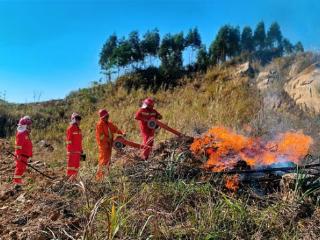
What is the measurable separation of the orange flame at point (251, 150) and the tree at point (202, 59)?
1883 cm

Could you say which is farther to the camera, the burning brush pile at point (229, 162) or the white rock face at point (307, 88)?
the white rock face at point (307, 88)

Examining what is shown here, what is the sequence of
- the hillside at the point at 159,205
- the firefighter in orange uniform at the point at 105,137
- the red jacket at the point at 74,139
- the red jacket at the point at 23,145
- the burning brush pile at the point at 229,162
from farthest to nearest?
the red jacket at the point at 23,145, the red jacket at the point at 74,139, the firefighter in orange uniform at the point at 105,137, the burning brush pile at the point at 229,162, the hillside at the point at 159,205

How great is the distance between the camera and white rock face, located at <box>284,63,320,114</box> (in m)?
15.2

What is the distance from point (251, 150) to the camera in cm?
848

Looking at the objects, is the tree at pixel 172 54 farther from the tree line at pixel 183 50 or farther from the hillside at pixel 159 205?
the hillside at pixel 159 205

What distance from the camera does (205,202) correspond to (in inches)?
231

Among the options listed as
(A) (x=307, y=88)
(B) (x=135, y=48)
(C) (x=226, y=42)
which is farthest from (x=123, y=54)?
(A) (x=307, y=88)

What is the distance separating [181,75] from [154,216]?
22165mm

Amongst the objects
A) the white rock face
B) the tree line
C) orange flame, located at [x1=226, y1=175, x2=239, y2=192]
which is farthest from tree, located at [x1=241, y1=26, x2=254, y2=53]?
orange flame, located at [x1=226, y1=175, x2=239, y2=192]

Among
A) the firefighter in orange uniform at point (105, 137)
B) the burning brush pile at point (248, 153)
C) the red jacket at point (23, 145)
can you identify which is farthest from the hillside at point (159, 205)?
the firefighter in orange uniform at point (105, 137)

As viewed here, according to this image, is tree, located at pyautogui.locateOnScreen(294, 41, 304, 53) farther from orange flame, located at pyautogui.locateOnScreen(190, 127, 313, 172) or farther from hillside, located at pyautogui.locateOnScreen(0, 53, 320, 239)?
orange flame, located at pyautogui.locateOnScreen(190, 127, 313, 172)

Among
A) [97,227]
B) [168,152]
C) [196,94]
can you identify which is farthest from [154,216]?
[196,94]

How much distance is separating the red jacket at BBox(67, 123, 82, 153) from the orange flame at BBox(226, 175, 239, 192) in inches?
198

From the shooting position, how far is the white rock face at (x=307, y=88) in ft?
49.8
